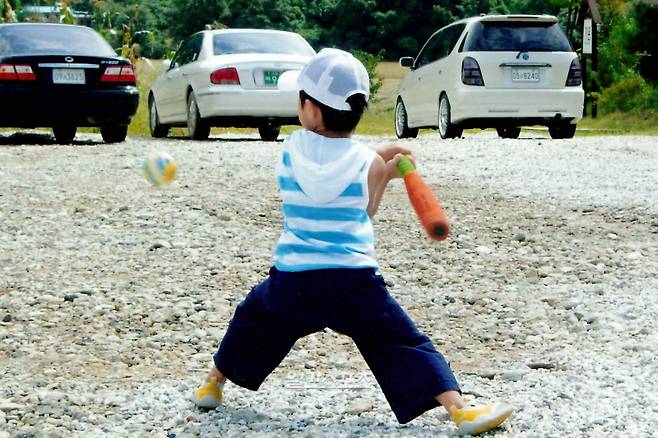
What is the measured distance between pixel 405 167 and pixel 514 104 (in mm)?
11357

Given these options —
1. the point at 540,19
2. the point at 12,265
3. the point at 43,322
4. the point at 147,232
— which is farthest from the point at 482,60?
the point at 43,322

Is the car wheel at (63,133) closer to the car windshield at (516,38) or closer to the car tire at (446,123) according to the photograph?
the car tire at (446,123)

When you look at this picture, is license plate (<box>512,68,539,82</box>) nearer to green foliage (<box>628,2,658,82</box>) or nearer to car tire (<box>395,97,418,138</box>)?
car tire (<box>395,97,418,138</box>)

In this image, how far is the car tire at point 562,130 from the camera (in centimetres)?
1530

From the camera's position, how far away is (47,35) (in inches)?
558

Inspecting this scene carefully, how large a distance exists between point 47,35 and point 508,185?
23.2 ft

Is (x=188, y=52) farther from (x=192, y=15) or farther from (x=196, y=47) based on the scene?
(x=192, y=15)

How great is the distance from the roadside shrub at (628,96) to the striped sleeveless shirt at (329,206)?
77.1 ft

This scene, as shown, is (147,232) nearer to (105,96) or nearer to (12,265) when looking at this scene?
(12,265)

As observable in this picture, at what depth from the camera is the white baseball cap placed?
3334 mm

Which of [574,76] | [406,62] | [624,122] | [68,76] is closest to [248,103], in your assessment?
[68,76]

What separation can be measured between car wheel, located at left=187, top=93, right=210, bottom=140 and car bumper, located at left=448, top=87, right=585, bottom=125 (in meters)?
3.24

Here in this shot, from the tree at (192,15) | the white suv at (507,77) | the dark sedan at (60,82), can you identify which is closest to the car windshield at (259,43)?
the dark sedan at (60,82)

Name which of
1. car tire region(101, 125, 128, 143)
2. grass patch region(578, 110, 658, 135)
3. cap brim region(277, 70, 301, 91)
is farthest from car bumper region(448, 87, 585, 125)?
cap brim region(277, 70, 301, 91)
